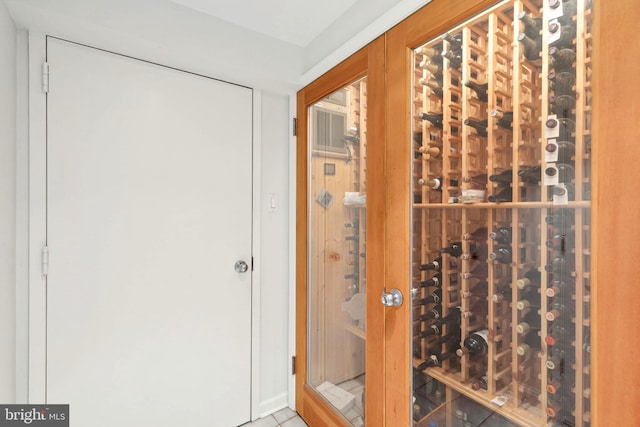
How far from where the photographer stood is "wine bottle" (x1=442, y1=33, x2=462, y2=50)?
1087mm

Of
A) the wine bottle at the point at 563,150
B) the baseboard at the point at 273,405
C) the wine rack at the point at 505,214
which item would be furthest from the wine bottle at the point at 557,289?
the baseboard at the point at 273,405

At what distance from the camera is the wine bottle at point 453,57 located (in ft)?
3.61

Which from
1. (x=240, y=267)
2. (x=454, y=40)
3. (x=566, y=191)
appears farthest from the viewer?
(x=240, y=267)

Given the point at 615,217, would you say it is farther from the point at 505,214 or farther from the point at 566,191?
the point at 505,214

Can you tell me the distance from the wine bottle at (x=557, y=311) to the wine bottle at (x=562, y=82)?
0.60 meters

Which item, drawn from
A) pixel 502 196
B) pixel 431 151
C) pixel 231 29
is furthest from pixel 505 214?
pixel 231 29

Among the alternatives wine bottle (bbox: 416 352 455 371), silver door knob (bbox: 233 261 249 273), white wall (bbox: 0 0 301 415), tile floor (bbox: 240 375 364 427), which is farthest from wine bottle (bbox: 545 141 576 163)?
silver door knob (bbox: 233 261 249 273)

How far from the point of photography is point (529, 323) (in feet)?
2.95

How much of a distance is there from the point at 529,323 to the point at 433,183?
0.57m

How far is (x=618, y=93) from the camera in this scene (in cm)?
72

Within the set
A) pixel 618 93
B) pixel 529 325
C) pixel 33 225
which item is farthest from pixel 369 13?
pixel 33 225

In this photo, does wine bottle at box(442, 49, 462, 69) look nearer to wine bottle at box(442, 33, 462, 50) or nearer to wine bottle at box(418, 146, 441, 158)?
wine bottle at box(442, 33, 462, 50)

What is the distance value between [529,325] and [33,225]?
6.49ft

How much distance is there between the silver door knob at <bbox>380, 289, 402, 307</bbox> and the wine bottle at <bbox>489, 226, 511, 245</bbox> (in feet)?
1.46
